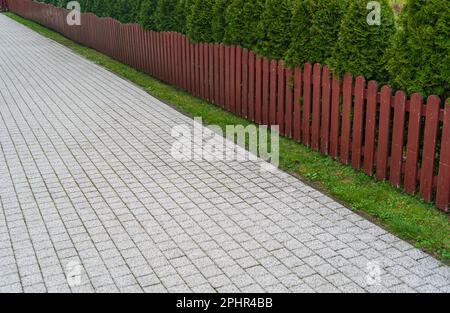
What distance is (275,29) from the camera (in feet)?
28.9

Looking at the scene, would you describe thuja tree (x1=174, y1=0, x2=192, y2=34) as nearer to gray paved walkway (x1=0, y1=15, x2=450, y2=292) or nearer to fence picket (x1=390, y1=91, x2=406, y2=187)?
gray paved walkway (x1=0, y1=15, x2=450, y2=292)

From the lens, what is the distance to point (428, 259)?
517 cm

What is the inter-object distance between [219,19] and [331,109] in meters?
3.76

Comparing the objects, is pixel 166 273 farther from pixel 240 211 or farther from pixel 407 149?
pixel 407 149

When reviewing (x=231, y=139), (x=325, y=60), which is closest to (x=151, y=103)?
(x=231, y=139)

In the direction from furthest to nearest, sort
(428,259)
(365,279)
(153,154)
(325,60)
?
(153,154) → (325,60) → (428,259) → (365,279)

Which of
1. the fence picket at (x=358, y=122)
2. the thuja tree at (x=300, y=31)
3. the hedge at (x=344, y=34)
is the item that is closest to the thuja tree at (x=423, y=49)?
the hedge at (x=344, y=34)

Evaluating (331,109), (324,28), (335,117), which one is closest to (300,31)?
(324,28)

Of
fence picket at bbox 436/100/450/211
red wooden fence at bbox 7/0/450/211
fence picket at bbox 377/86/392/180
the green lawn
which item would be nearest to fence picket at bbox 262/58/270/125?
red wooden fence at bbox 7/0/450/211

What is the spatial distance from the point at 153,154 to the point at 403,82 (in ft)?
12.3

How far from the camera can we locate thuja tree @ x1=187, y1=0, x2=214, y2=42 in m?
11.0

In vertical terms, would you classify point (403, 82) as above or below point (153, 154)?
above

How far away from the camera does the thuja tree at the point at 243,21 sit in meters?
9.44

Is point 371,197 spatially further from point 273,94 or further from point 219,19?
point 219,19
